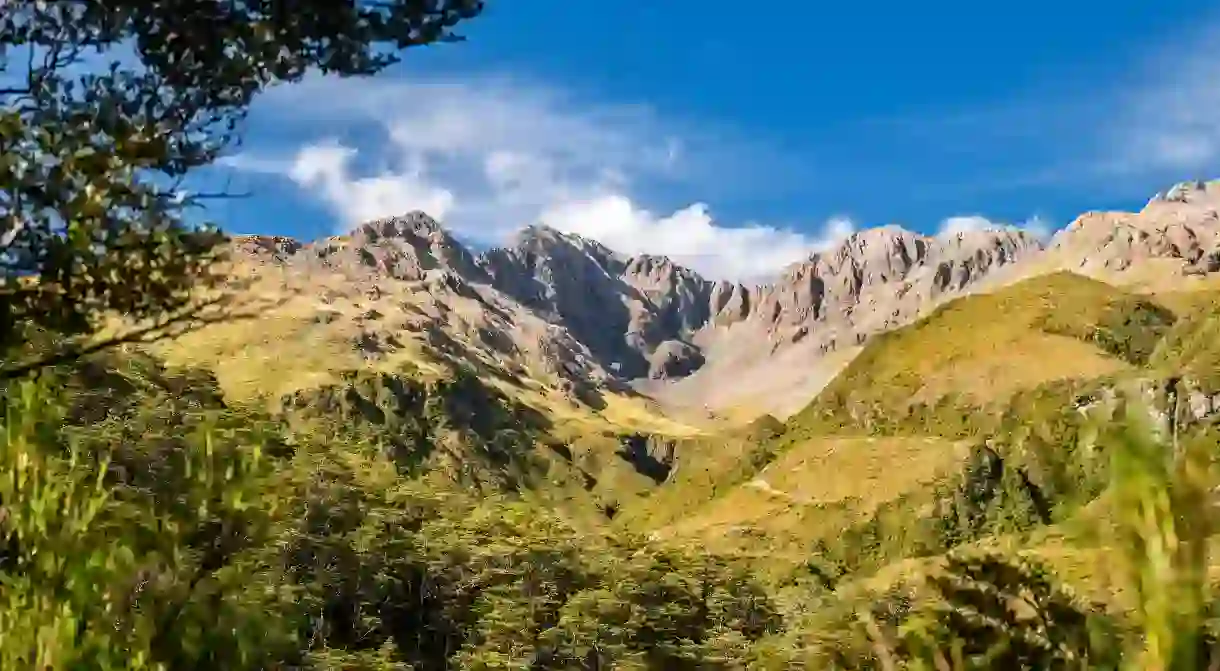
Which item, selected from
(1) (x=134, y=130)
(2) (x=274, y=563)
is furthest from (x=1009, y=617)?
(2) (x=274, y=563)

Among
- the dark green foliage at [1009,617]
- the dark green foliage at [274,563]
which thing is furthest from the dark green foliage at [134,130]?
the dark green foliage at [1009,617]

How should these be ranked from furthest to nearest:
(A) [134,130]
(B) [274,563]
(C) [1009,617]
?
1. (B) [274,563]
2. (A) [134,130]
3. (C) [1009,617]

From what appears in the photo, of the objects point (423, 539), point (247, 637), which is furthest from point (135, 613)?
point (423, 539)

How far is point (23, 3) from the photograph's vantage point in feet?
34.5

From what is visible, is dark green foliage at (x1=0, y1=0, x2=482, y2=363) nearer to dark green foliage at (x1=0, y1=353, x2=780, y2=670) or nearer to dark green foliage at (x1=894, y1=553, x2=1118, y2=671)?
dark green foliage at (x1=0, y1=353, x2=780, y2=670)

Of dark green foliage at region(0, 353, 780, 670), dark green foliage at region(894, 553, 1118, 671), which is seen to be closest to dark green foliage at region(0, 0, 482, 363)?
dark green foliage at region(0, 353, 780, 670)

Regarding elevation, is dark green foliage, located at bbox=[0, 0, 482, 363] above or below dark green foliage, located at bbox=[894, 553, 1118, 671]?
above

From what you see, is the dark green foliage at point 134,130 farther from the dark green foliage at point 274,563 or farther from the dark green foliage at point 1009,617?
the dark green foliage at point 1009,617

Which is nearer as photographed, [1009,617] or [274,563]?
[1009,617]

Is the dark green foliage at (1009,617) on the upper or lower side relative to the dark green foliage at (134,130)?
lower

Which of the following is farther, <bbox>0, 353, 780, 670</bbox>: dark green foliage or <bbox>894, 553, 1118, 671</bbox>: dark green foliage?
<bbox>0, 353, 780, 670</bbox>: dark green foliage

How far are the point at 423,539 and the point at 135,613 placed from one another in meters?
47.9

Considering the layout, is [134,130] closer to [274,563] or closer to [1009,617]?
[1009,617]

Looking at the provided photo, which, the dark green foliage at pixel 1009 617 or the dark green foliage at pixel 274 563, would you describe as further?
the dark green foliage at pixel 274 563
